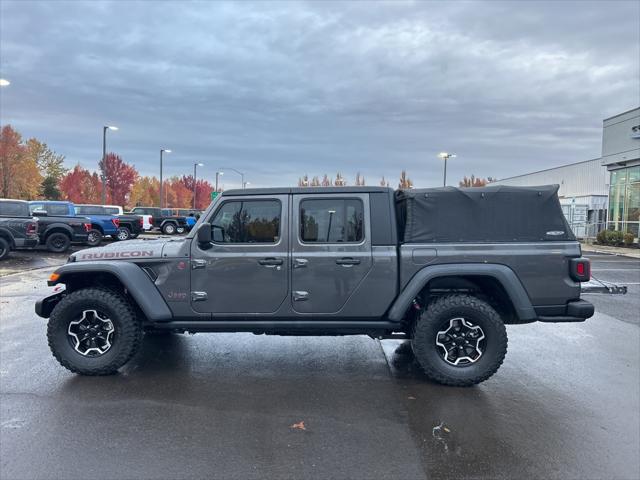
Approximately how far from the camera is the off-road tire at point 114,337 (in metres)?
4.66

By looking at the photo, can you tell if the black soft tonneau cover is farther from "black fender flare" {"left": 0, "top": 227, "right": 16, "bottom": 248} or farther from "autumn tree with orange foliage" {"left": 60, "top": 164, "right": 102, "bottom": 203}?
"autumn tree with orange foliage" {"left": 60, "top": 164, "right": 102, "bottom": 203}

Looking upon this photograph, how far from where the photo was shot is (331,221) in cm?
477

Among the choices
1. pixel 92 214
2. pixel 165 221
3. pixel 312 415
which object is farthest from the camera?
pixel 165 221

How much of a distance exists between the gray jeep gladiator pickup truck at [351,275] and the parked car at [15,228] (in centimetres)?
1194

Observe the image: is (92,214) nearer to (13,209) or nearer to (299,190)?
(13,209)

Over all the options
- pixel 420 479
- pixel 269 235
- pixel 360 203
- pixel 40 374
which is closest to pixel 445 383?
pixel 420 479

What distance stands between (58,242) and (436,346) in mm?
17304

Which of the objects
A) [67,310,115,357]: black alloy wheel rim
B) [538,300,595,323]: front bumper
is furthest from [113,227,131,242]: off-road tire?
[538,300,595,323]: front bumper

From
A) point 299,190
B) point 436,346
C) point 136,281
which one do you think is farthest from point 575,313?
point 136,281

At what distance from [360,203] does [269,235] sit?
997mm

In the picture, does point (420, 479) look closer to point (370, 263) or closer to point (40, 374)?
point (370, 263)

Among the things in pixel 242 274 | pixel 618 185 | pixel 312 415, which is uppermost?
pixel 618 185

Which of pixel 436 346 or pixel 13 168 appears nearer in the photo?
pixel 436 346

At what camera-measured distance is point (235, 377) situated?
15.6 feet
